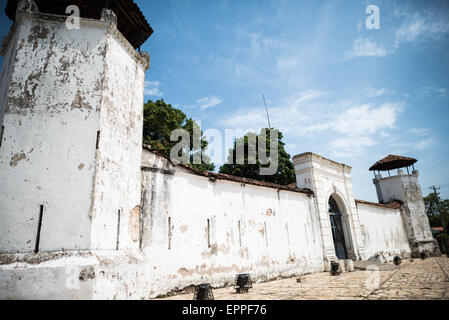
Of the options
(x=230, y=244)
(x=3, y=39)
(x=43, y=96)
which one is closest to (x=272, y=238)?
(x=230, y=244)

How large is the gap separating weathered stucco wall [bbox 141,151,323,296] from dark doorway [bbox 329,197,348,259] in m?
3.09

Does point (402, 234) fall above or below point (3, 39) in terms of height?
below

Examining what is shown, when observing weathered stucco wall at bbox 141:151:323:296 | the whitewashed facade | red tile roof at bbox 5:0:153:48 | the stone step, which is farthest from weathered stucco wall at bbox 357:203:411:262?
red tile roof at bbox 5:0:153:48

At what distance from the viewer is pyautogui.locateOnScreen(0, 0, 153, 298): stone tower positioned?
4258mm

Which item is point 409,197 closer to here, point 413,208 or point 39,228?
point 413,208

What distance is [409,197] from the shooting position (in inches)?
771

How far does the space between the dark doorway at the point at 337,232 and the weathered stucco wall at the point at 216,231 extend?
10.1ft

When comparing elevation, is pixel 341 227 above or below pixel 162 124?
below

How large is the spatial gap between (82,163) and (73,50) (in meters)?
2.39

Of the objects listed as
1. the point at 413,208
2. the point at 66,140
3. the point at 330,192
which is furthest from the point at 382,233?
the point at 66,140

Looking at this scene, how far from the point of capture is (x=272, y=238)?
32.3 feet

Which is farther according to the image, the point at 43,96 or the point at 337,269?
the point at 337,269

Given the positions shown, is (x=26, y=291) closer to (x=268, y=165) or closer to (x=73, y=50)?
(x=73, y=50)

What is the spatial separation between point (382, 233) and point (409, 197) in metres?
5.12
